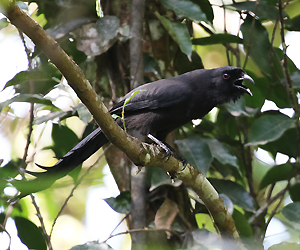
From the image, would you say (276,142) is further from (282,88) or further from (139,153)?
(139,153)

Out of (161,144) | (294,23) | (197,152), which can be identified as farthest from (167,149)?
(294,23)

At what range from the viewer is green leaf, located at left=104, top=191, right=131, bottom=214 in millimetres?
3025

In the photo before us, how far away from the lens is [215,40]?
137 inches

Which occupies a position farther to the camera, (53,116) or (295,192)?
(295,192)

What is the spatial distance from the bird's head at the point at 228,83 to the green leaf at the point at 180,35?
0.35m

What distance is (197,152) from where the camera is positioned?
9.86 ft

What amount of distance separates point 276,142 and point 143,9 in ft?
5.88

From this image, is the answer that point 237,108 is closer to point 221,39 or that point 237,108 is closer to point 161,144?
point 221,39

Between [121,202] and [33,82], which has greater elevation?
[33,82]

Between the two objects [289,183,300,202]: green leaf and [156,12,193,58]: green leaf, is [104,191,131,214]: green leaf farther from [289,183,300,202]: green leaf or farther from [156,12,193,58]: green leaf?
[289,183,300,202]: green leaf

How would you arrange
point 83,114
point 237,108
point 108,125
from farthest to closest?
1. point 237,108
2. point 83,114
3. point 108,125

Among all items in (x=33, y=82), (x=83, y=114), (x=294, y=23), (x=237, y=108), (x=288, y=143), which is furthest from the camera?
(x=294, y=23)

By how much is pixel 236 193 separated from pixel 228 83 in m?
0.99

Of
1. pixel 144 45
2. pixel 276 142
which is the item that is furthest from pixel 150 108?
pixel 276 142
